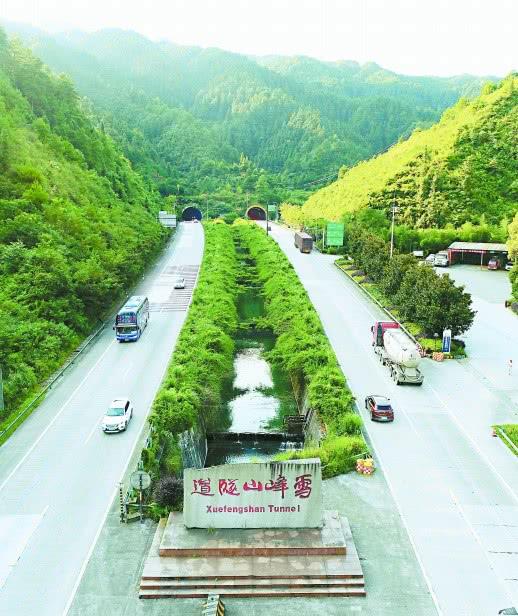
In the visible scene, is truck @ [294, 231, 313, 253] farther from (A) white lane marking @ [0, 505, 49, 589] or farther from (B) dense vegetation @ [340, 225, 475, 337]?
(A) white lane marking @ [0, 505, 49, 589]

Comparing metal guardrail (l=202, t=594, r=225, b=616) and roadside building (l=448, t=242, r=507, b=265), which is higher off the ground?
metal guardrail (l=202, t=594, r=225, b=616)

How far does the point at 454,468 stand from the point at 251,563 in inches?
385

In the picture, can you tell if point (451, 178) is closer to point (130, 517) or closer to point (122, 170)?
point (122, 170)

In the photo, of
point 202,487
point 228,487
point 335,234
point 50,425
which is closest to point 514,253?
point 335,234

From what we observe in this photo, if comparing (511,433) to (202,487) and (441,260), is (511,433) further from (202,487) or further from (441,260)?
(441,260)

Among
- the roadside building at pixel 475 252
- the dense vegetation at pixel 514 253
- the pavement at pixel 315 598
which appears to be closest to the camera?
the pavement at pixel 315 598

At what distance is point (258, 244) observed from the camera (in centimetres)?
8444

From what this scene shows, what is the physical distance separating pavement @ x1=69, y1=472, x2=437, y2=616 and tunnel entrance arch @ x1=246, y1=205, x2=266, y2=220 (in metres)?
123

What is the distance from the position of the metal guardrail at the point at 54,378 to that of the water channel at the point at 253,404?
8.36m

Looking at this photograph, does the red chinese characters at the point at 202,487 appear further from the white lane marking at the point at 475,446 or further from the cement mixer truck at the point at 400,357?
the cement mixer truck at the point at 400,357

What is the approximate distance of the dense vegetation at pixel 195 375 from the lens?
2458cm

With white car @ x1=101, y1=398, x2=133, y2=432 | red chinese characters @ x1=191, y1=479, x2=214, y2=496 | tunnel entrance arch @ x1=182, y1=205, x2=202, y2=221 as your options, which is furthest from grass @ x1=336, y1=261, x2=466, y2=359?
tunnel entrance arch @ x1=182, y1=205, x2=202, y2=221

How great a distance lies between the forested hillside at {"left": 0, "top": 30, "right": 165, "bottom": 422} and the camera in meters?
35.2

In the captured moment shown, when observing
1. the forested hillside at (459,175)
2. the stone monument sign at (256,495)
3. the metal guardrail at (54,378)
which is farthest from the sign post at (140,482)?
the forested hillside at (459,175)
